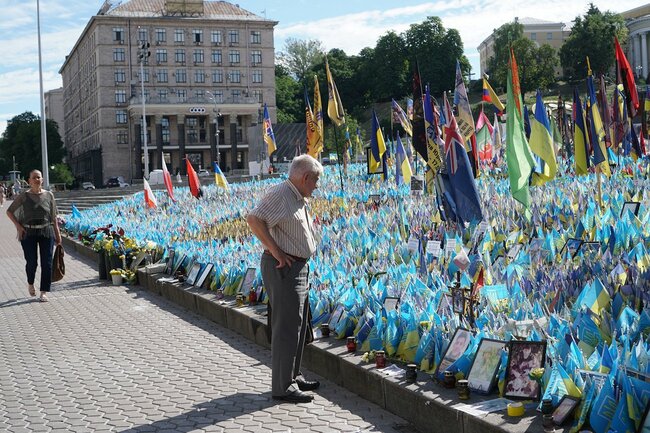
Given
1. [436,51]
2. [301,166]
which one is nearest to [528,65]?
[436,51]

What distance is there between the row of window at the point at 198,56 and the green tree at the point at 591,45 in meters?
34.5

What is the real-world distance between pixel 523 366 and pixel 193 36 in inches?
3866

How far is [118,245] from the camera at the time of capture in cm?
1573

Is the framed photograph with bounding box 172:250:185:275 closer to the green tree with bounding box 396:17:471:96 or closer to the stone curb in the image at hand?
the stone curb

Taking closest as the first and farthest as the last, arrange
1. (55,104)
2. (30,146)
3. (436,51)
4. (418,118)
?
1. (418,118)
2. (436,51)
3. (30,146)
4. (55,104)

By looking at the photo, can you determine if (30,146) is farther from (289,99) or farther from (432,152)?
(432,152)

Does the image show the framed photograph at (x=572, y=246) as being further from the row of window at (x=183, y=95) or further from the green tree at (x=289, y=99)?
the green tree at (x=289, y=99)

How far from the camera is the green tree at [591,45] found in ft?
307

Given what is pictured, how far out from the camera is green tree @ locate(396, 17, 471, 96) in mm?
101438

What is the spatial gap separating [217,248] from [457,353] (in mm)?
7308

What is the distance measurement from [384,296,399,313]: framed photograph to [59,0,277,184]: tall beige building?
84.7 meters

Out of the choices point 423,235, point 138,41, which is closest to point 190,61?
point 138,41

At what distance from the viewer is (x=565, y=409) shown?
469cm

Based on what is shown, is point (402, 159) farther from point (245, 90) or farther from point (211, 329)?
point (245, 90)
